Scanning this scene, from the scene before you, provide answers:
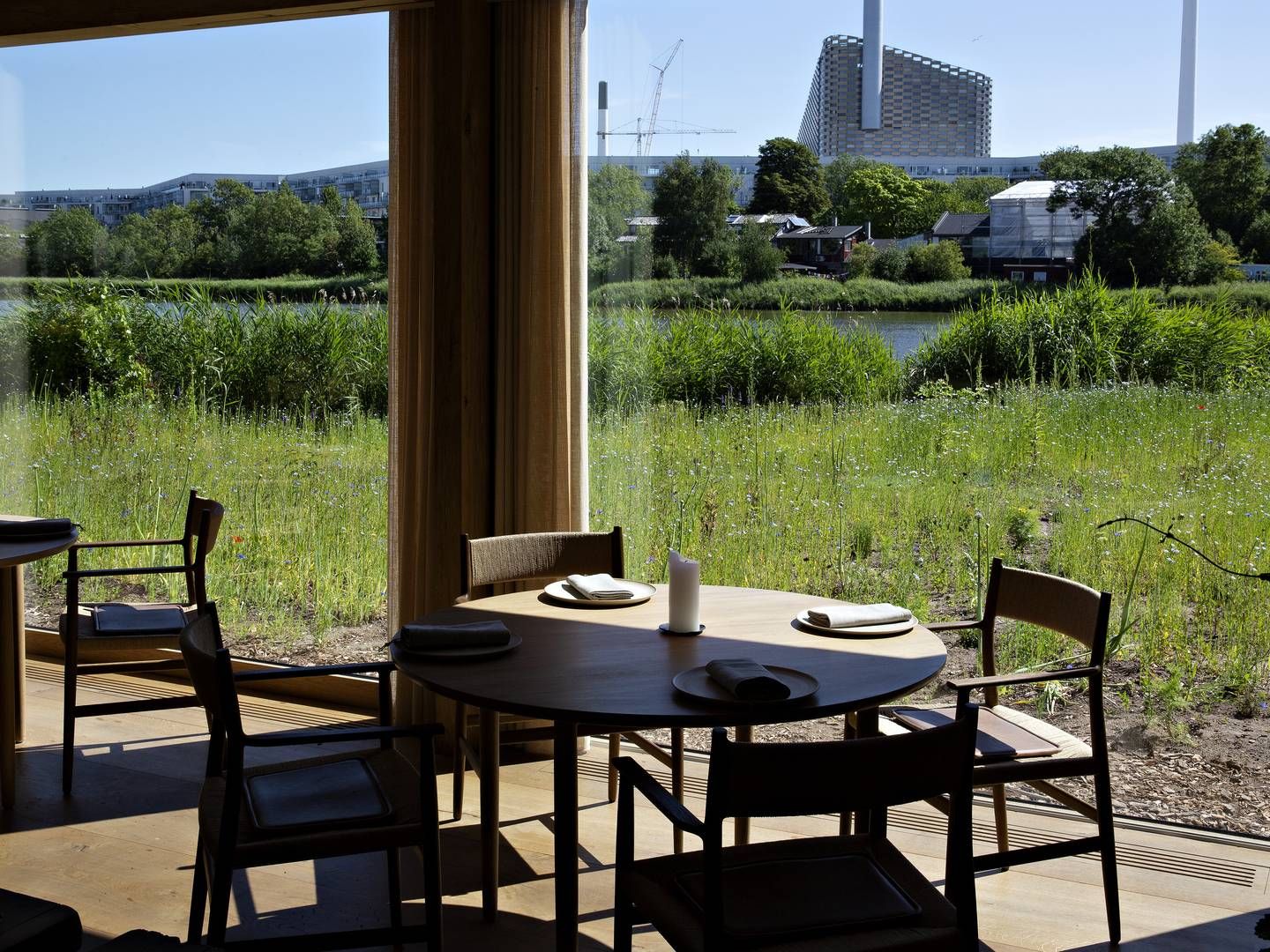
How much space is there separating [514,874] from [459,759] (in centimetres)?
34

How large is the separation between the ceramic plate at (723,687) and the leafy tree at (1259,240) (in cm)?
207

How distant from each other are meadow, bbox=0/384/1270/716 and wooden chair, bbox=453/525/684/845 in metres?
0.61

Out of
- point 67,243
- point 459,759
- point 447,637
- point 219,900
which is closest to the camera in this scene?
point 219,900

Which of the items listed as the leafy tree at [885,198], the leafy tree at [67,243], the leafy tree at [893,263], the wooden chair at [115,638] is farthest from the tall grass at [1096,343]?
the leafy tree at [67,243]

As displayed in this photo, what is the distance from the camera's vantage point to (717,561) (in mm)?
3924

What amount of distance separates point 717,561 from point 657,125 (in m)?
1.42

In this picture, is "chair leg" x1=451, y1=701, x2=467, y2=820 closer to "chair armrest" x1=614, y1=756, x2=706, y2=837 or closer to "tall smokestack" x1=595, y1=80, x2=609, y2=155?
"chair armrest" x1=614, y1=756, x2=706, y2=837

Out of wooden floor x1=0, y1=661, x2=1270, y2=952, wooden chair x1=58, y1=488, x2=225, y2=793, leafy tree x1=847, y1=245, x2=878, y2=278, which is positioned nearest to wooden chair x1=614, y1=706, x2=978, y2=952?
wooden floor x1=0, y1=661, x2=1270, y2=952

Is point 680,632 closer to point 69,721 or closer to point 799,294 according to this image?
point 799,294

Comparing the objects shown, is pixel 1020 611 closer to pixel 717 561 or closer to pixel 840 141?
pixel 717 561

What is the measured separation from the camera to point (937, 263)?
11.8ft

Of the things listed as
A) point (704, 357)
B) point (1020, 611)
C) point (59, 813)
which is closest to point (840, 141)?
point (704, 357)

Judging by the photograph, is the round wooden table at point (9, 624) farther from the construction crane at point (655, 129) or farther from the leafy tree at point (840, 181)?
the leafy tree at point (840, 181)

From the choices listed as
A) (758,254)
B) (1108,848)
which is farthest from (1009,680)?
(758,254)
